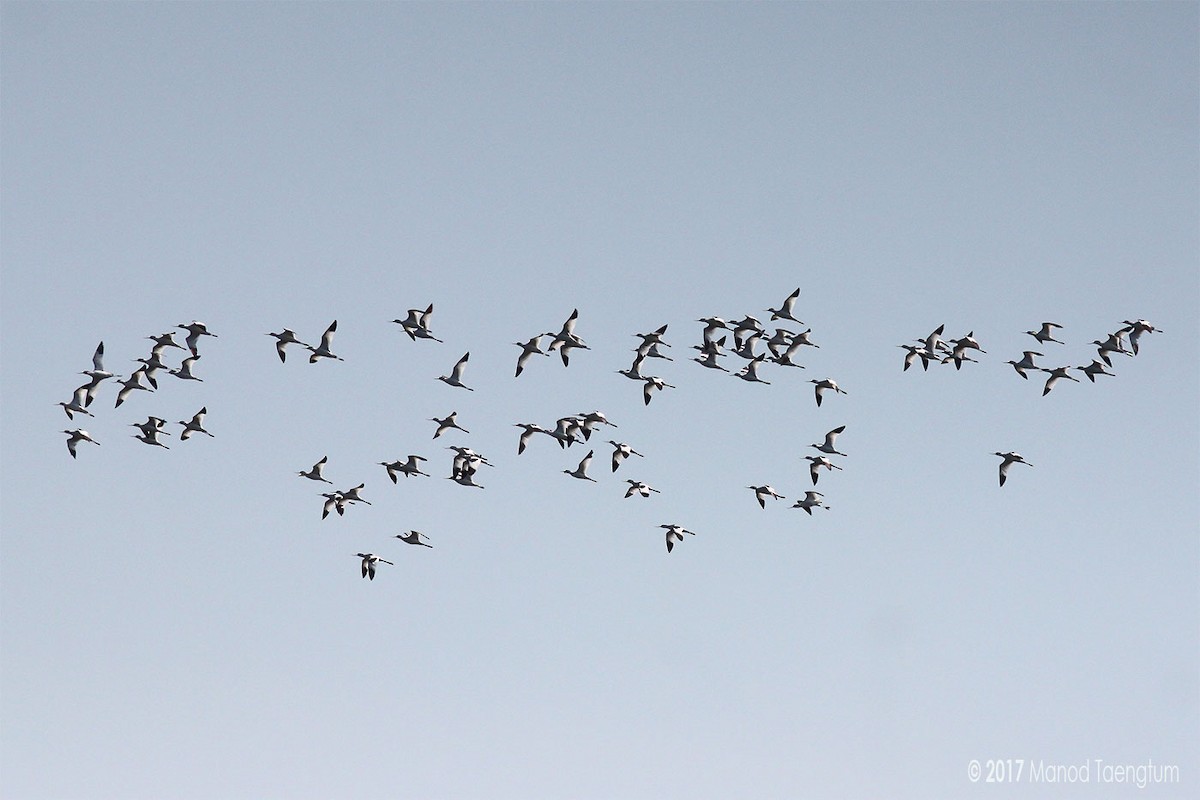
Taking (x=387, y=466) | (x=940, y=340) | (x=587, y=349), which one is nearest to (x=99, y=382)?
(x=387, y=466)

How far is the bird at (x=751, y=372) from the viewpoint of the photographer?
108812mm

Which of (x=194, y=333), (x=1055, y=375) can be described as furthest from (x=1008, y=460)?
(x=194, y=333)

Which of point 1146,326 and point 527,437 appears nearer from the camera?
point 1146,326

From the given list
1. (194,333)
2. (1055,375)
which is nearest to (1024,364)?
(1055,375)

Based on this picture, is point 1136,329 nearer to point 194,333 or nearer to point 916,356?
point 916,356

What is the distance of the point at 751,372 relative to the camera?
10912 centimetres

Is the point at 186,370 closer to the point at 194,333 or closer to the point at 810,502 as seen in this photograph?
the point at 194,333

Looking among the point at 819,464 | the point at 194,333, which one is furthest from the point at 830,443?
the point at 194,333

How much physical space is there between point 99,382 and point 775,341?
119 ft

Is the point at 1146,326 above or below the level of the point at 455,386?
above

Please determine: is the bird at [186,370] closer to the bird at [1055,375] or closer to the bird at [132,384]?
the bird at [132,384]

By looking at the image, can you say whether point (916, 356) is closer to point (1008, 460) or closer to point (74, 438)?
point (1008, 460)

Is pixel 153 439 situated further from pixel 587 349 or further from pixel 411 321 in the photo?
pixel 587 349

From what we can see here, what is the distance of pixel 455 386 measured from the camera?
107438 mm
